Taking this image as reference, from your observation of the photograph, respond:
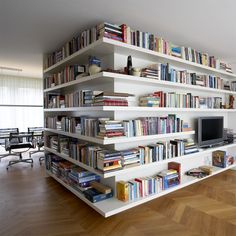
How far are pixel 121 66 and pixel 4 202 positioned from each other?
8.29 feet

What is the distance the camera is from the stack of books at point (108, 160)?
218 cm

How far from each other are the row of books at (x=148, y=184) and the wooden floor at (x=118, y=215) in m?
0.22

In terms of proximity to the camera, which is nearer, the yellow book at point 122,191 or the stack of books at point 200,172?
the yellow book at point 122,191

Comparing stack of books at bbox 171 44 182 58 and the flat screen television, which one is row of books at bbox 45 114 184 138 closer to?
the flat screen television

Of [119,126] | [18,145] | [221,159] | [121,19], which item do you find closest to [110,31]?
[121,19]

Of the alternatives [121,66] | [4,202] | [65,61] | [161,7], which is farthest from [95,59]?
[4,202]

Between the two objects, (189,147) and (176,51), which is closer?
(176,51)

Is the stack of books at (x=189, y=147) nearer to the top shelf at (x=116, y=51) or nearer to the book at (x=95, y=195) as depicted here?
the top shelf at (x=116, y=51)

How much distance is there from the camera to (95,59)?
245cm

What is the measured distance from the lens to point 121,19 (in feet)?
7.63

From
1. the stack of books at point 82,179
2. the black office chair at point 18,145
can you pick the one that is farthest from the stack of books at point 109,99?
the black office chair at point 18,145

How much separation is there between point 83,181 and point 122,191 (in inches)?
24.1

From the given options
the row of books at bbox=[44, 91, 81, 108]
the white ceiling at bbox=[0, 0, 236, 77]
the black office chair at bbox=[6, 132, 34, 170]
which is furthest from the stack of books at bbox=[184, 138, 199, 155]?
the black office chair at bbox=[6, 132, 34, 170]

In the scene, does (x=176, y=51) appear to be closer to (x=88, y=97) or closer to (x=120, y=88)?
(x=120, y=88)
